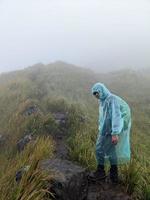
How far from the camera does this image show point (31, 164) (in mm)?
7355

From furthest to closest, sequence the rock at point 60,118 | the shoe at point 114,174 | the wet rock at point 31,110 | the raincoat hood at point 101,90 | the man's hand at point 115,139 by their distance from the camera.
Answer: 1. the wet rock at point 31,110
2. the rock at point 60,118
3. the raincoat hood at point 101,90
4. the shoe at point 114,174
5. the man's hand at point 115,139

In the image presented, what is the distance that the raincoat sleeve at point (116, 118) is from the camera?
8.45m

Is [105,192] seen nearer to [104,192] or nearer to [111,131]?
[104,192]

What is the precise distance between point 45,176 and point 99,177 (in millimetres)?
1975

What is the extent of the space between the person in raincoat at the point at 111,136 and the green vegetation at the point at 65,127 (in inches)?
9.8

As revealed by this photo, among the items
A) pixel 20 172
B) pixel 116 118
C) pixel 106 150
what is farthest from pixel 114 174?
pixel 20 172

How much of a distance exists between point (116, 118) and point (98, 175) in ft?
3.56

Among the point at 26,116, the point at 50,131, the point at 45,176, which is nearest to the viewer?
the point at 45,176

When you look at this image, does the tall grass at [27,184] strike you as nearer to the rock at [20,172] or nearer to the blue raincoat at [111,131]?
the rock at [20,172]

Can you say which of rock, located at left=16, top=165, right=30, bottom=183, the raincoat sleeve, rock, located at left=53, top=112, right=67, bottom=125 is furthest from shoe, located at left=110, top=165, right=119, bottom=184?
rock, located at left=53, top=112, right=67, bottom=125

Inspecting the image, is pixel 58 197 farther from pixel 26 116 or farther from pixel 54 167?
pixel 26 116

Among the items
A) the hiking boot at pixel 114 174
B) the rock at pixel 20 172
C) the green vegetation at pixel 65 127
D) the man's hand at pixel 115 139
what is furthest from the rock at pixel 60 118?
the rock at pixel 20 172

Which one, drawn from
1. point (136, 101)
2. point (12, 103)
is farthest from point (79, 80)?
point (12, 103)

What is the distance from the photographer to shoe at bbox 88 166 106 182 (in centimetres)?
878
